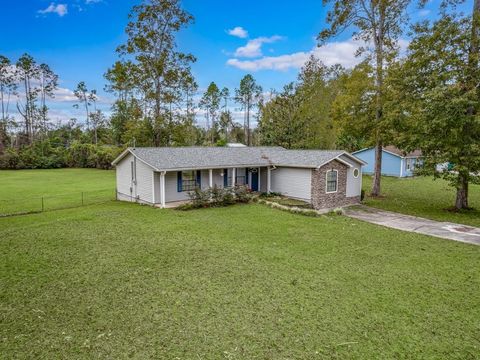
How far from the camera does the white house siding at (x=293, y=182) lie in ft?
53.2

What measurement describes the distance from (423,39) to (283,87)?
18.8m

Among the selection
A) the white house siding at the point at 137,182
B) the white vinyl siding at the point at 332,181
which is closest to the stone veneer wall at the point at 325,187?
the white vinyl siding at the point at 332,181

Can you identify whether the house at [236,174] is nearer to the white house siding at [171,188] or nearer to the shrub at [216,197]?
the white house siding at [171,188]

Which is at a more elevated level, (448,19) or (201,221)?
(448,19)

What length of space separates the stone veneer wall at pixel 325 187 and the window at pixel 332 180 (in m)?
0.20

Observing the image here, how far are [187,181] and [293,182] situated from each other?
19.0 feet

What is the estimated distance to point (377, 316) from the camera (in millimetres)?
5680

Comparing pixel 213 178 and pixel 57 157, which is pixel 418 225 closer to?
pixel 213 178

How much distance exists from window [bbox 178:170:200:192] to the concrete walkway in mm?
7953

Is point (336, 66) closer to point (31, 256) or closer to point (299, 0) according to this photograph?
point (299, 0)

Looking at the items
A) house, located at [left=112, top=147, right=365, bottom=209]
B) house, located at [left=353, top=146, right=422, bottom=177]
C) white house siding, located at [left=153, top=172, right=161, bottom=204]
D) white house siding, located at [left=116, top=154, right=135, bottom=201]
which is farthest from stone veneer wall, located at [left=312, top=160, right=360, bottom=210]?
house, located at [left=353, top=146, right=422, bottom=177]

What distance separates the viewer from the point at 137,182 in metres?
16.6

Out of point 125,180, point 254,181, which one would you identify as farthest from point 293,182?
point 125,180

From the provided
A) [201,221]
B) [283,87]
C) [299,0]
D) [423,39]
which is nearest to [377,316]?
[201,221]
